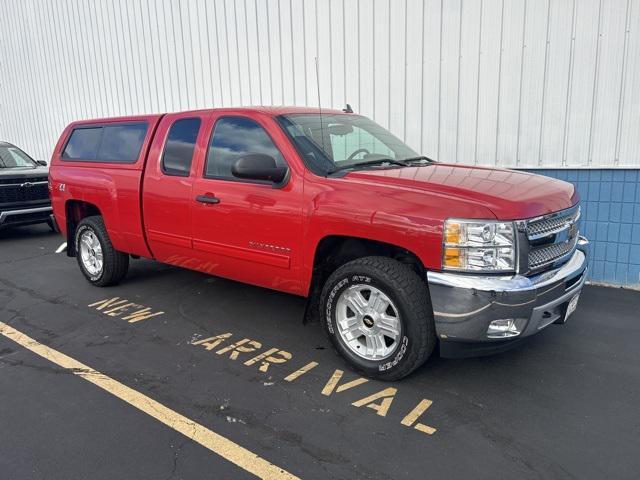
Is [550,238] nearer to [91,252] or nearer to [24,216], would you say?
[91,252]

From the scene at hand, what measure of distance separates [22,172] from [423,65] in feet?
23.2

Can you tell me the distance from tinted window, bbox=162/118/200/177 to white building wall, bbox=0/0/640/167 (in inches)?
126

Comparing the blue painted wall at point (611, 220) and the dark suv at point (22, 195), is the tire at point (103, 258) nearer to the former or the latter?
the dark suv at point (22, 195)

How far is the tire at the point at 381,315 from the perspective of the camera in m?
3.28

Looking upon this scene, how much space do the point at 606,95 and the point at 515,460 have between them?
465cm

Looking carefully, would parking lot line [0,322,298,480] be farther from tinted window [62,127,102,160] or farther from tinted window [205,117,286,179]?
tinted window [62,127,102,160]

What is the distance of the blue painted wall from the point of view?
5.68 metres

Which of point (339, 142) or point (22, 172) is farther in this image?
point (22, 172)

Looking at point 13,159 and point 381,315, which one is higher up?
point 13,159

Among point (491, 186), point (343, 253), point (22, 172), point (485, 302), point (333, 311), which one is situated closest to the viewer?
point (485, 302)

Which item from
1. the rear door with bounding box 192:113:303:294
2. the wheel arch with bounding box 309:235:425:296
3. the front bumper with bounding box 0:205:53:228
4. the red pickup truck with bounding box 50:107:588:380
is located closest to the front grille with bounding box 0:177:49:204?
the front bumper with bounding box 0:205:53:228

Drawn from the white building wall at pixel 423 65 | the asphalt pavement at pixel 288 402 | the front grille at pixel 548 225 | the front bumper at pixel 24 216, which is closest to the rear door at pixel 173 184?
the asphalt pavement at pixel 288 402

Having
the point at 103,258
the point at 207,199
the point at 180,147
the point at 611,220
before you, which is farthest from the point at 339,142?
the point at 611,220

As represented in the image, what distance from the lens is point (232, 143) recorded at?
14.2ft
